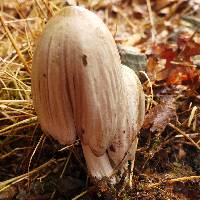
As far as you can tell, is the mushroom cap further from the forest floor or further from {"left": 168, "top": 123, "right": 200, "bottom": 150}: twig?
{"left": 168, "top": 123, "right": 200, "bottom": 150}: twig

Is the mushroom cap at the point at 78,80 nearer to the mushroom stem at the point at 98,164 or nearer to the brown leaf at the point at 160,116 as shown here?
the mushroom stem at the point at 98,164

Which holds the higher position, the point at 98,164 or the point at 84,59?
the point at 84,59

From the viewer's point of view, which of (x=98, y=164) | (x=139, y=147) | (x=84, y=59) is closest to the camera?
(x=84, y=59)

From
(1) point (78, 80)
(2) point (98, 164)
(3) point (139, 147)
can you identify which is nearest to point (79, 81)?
(1) point (78, 80)

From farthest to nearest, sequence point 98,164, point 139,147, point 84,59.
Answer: point 139,147 → point 98,164 → point 84,59

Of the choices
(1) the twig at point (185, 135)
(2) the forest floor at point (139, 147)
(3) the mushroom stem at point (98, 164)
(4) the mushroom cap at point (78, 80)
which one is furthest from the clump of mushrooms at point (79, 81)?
(1) the twig at point (185, 135)

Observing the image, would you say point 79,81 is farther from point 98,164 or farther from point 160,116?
point 160,116

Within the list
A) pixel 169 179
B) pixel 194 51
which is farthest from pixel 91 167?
pixel 194 51
